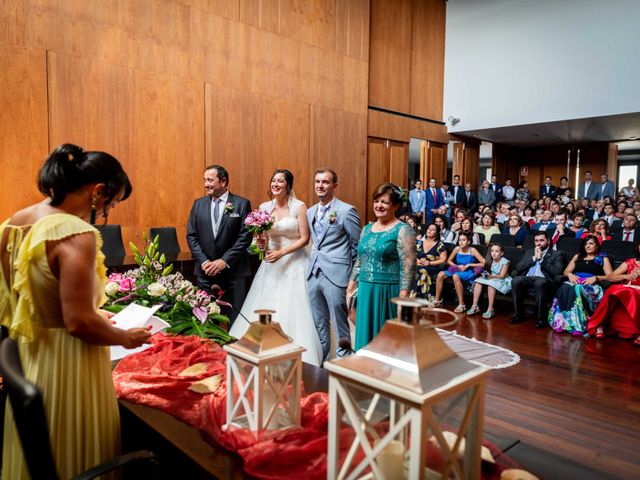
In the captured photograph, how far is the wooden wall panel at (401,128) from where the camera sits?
10.2 metres

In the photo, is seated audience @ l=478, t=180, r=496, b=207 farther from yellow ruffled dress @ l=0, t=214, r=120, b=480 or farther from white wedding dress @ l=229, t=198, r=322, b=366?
yellow ruffled dress @ l=0, t=214, r=120, b=480

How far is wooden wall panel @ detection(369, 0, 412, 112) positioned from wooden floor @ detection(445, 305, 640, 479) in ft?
22.2

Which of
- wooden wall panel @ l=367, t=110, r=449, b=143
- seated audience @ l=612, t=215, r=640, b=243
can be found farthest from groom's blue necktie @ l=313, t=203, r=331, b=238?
wooden wall panel @ l=367, t=110, r=449, b=143

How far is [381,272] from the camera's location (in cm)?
300

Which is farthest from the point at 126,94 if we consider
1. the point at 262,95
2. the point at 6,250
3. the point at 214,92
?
the point at 6,250

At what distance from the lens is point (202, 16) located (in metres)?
7.16

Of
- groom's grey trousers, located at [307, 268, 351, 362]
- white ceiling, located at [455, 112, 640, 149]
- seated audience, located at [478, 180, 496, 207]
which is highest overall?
white ceiling, located at [455, 112, 640, 149]

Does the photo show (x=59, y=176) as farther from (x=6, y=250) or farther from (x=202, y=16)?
(x=202, y=16)

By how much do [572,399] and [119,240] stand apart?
184 inches

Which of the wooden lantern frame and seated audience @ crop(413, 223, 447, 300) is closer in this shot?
the wooden lantern frame

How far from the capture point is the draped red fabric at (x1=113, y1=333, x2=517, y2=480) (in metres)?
1.12

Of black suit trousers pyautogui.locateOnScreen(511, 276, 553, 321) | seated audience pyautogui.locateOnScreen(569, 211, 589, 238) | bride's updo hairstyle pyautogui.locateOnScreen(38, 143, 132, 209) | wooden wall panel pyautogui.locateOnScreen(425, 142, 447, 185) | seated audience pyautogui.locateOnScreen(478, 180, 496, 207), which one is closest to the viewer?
bride's updo hairstyle pyautogui.locateOnScreen(38, 143, 132, 209)

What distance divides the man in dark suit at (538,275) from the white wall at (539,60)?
5.52m

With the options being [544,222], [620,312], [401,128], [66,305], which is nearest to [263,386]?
[66,305]
